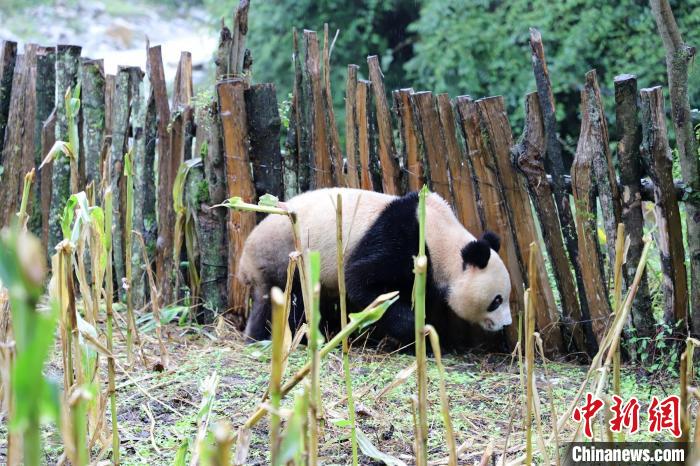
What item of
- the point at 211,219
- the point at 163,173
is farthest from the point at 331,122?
the point at 163,173

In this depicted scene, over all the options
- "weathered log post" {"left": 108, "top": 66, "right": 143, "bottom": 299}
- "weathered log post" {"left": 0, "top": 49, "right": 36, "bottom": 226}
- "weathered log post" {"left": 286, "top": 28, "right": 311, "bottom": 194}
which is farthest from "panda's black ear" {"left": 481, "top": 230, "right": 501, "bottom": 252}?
"weathered log post" {"left": 0, "top": 49, "right": 36, "bottom": 226}

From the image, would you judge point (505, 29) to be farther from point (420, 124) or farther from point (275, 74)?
point (420, 124)

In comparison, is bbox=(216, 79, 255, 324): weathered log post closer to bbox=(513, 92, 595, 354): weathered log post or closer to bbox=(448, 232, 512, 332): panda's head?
bbox=(448, 232, 512, 332): panda's head

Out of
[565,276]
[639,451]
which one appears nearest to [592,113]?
[565,276]

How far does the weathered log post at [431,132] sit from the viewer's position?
4969 millimetres

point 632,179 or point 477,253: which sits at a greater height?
point 632,179

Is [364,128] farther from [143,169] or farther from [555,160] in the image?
[143,169]

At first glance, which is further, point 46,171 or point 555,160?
point 46,171

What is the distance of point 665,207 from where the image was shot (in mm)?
4152

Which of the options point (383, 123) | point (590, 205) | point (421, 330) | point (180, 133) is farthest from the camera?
point (180, 133)

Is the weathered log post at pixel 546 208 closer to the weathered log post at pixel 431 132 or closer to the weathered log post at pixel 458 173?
the weathered log post at pixel 458 173

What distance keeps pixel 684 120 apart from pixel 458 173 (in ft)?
4.49

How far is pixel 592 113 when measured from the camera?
4.35m

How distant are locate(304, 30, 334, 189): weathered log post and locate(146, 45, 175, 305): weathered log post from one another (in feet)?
3.49
